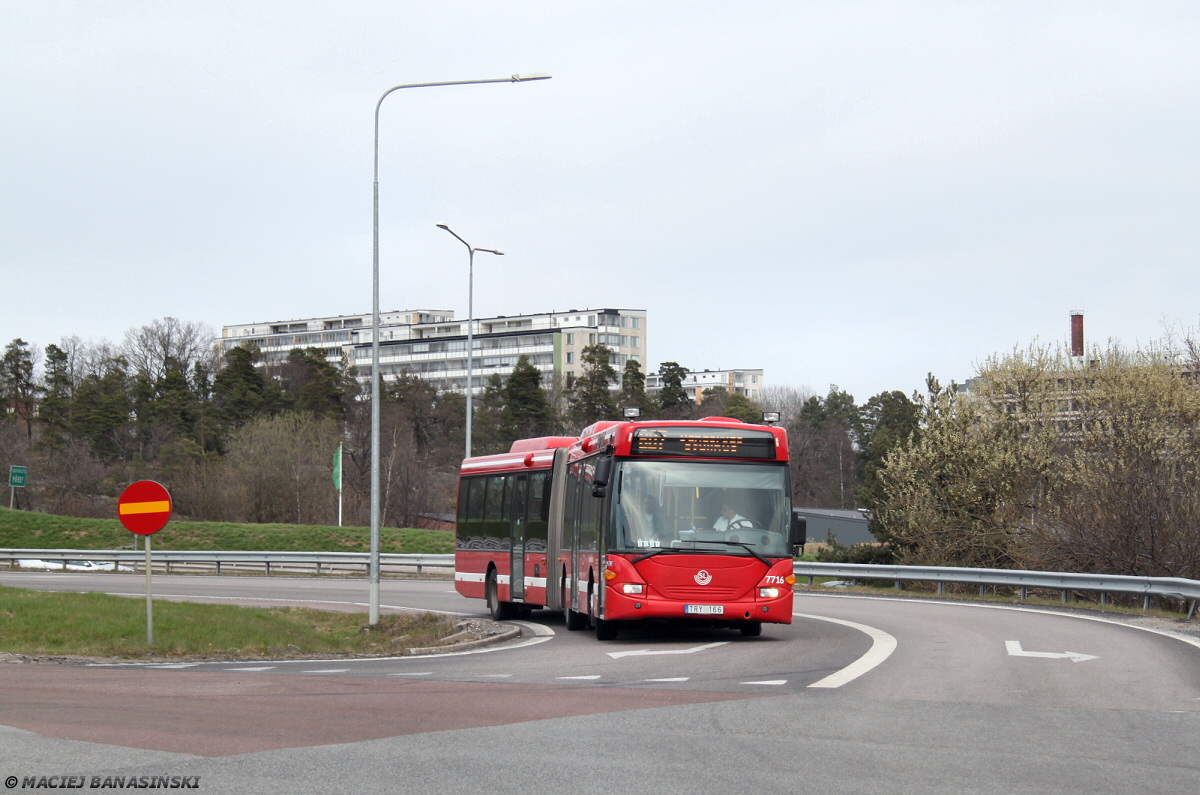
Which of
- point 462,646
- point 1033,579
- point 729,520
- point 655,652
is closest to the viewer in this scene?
point 655,652

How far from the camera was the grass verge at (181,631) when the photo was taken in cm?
1719

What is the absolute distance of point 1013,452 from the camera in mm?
41344

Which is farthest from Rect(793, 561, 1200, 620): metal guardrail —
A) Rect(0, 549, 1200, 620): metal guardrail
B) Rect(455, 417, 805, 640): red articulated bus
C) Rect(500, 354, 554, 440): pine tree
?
Rect(500, 354, 554, 440): pine tree

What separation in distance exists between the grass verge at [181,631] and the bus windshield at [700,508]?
3.82 m

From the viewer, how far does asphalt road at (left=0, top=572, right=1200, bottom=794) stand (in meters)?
7.43

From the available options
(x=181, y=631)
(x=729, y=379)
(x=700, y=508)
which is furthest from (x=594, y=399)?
(x=729, y=379)

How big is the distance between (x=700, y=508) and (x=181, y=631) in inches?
304

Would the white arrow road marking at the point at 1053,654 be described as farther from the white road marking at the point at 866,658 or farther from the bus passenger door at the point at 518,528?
the bus passenger door at the point at 518,528

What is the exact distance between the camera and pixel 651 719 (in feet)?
31.3

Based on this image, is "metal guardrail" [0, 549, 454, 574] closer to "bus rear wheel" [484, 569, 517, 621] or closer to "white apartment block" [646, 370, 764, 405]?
"bus rear wheel" [484, 569, 517, 621]

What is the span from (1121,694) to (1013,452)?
31.5m

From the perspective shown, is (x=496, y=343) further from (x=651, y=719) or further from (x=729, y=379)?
(x=651, y=719)

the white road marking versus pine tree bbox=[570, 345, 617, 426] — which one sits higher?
pine tree bbox=[570, 345, 617, 426]

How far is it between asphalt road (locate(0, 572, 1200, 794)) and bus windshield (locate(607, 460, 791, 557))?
1.32m
